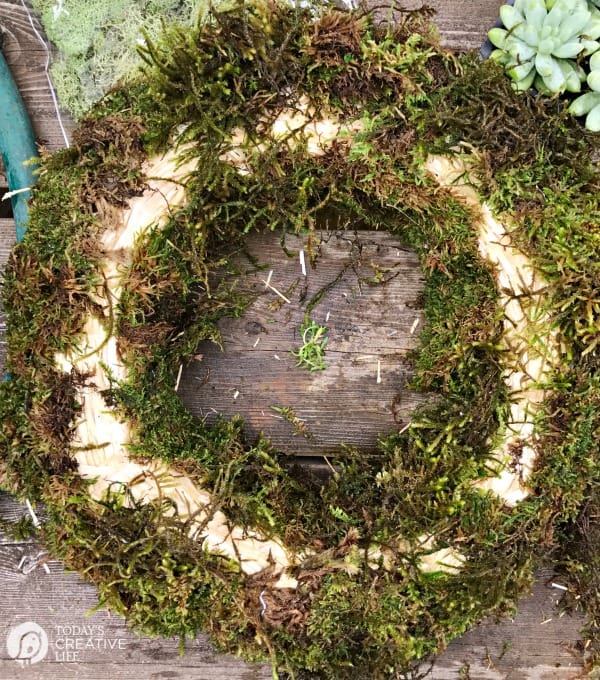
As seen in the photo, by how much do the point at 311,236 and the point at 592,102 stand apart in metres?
0.78

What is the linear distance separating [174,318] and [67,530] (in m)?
0.62

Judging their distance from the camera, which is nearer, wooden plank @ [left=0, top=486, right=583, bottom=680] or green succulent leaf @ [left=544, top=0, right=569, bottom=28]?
green succulent leaf @ [left=544, top=0, right=569, bottom=28]

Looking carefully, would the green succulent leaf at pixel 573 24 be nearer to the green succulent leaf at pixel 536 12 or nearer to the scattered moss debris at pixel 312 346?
the green succulent leaf at pixel 536 12

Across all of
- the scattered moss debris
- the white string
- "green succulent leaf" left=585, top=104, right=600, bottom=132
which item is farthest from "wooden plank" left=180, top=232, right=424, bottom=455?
the white string

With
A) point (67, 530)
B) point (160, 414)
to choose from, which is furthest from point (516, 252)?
point (67, 530)

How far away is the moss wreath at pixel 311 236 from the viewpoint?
135 cm

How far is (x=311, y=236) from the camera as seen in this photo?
59.7 inches

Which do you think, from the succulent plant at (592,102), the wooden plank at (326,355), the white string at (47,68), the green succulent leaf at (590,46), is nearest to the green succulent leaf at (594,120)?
the succulent plant at (592,102)

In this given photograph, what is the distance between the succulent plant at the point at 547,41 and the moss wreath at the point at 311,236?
76mm

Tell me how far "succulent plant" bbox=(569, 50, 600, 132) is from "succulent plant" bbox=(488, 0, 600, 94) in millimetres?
27

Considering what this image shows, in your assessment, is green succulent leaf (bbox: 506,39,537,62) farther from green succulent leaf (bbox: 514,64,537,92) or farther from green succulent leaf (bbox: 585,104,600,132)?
green succulent leaf (bbox: 585,104,600,132)

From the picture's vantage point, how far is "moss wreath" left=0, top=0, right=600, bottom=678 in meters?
1.35

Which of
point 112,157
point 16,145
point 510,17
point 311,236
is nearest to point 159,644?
point 311,236

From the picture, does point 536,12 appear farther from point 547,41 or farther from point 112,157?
point 112,157
